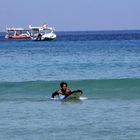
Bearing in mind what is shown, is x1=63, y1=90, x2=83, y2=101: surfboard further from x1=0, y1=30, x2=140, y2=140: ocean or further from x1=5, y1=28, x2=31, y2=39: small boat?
x1=5, y1=28, x2=31, y2=39: small boat

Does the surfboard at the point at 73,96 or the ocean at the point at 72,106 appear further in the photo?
the surfboard at the point at 73,96

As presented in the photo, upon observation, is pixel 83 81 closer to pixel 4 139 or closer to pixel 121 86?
pixel 121 86

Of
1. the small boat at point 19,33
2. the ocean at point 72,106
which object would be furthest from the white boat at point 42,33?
the ocean at point 72,106

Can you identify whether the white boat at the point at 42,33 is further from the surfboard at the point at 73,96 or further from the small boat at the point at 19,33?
the surfboard at the point at 73,96

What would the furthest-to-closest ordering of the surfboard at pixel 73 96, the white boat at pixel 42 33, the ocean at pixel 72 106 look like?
the white boat at pixel 42 33, the surfboard at pixel 73 96, the ocean at pixel 72 106

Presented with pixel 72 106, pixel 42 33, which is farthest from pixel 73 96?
pixel 42 33

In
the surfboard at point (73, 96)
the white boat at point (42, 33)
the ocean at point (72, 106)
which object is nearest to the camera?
the ocean at point (72, 106)

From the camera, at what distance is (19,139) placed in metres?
16.7

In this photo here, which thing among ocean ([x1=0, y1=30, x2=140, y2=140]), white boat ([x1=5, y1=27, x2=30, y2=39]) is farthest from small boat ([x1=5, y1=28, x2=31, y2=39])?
ocean ([x1=0, y1=30, x2=140, y2=140])

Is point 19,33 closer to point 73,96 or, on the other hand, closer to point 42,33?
point 42,33

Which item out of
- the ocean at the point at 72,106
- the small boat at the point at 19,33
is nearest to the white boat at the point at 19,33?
the small boat at the point at 19,33

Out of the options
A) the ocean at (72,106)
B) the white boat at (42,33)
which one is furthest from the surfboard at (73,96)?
the white boat at (42,33)

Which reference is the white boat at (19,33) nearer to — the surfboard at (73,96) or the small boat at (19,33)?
the small boat at (19,33)

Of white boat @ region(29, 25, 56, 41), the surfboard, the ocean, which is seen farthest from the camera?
white boat @ region(29, 25, 56, 41)
